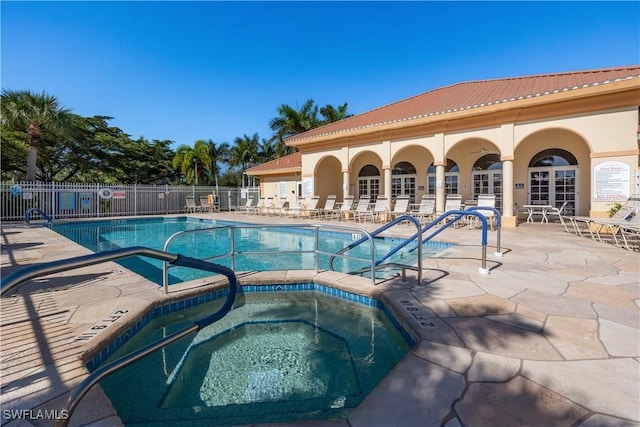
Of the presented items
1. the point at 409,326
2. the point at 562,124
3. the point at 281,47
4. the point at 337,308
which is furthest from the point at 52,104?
the point at 562,124

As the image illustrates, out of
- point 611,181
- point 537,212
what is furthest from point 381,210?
point 611,181

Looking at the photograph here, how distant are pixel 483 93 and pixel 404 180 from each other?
555cm

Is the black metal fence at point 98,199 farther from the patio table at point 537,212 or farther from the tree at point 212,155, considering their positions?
the patio table at point 537,212

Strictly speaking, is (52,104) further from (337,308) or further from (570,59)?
(570,59)

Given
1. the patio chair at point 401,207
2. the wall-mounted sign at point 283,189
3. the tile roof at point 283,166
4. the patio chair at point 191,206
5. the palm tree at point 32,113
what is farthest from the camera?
the patio chair at point 191,206

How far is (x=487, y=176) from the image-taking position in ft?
47.4

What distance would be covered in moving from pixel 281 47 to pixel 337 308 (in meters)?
17.2

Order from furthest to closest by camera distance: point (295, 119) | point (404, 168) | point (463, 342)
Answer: point (295, 119)
point (404, 168)
point (463, 342)

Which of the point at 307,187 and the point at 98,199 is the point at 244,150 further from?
the point at 307,187

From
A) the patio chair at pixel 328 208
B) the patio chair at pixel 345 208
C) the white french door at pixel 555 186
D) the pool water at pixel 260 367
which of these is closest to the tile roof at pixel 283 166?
the patio chair at pixel 328 208

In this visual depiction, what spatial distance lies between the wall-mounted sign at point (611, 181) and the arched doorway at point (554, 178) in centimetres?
334

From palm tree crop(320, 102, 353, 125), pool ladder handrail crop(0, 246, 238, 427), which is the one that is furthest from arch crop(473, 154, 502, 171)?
palm tree crop(320, 102, 353, 125)

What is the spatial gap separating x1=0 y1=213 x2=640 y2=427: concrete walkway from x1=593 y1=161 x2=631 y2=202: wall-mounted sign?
5.48 metres

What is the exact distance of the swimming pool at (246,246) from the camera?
22.3 ft
